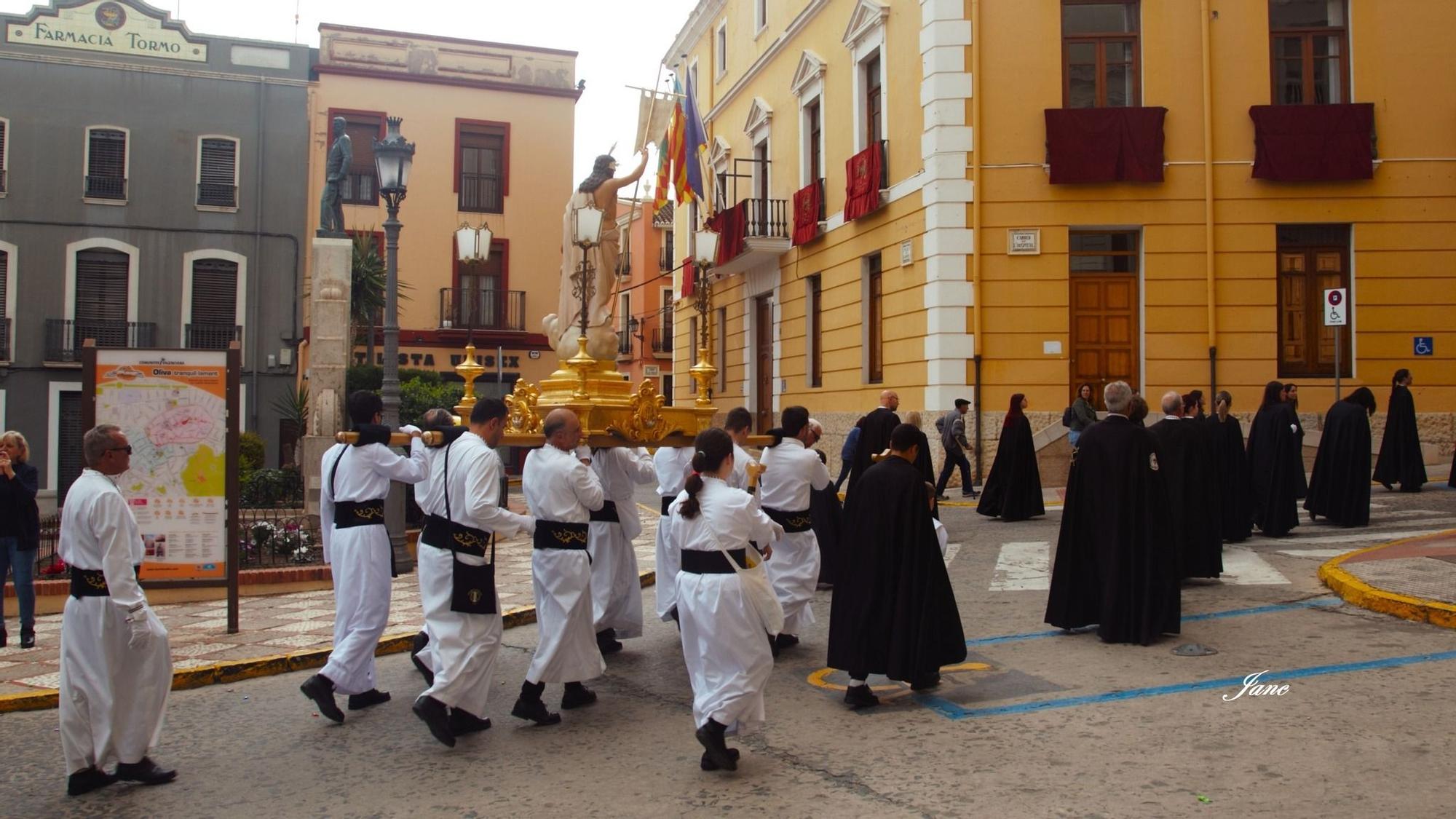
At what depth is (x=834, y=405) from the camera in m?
22.0

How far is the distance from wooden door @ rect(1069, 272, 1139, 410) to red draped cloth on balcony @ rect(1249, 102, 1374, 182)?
2.49m

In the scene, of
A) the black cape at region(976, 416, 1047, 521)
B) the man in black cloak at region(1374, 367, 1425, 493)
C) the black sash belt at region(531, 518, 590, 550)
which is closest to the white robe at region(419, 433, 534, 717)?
the black sash belt at region(531, 518, 590, 550)

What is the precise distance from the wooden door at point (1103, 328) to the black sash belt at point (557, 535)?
1246cm

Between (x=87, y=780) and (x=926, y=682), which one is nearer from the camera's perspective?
(x=87, y=780)

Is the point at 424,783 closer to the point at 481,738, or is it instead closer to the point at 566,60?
the point at 481,738

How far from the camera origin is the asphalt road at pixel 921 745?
4.98 m

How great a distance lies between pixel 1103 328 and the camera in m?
17.9

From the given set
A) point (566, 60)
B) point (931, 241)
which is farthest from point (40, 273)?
point (931, 241)

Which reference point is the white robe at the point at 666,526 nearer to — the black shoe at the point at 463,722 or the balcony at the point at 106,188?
the black shoe at the point at 463,722

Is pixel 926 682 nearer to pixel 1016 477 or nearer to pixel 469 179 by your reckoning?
pixel 1016 477

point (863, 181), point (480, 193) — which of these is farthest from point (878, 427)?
point (480, 193)

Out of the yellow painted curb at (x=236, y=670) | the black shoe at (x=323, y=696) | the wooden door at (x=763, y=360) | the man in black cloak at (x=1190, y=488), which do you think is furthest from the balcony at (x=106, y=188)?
the man in black cloak at (x=1190, y=488)

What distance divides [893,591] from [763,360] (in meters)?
20.0

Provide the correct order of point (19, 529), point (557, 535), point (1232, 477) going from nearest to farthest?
point (557, 535)
point (19, 529)
point (1232, 477)
